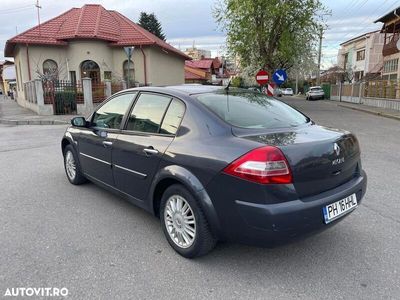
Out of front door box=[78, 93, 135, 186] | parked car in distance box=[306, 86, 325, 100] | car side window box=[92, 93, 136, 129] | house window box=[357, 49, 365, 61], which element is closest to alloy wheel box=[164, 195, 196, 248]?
front door box=[78, 93, 135, 186]

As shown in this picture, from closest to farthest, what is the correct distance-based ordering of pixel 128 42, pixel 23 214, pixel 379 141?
1. pixel 23 214
2. pixel 379 141
3. pixel 128 42

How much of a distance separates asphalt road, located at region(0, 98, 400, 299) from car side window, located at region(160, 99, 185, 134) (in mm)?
1151

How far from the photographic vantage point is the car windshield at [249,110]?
3305 mm

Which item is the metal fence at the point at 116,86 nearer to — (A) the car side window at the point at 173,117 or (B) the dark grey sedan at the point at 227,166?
(B) the dark grey sedan at the point at 227,166

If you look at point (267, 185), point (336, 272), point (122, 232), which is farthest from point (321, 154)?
point (122, 232)

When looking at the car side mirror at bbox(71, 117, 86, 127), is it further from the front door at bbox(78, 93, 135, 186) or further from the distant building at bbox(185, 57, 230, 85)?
the distant building at bbox(185, 57, 230, 85)

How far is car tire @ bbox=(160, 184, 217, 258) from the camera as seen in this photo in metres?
2.99

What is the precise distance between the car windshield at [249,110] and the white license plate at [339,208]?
896mm

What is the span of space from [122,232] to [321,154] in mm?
2219

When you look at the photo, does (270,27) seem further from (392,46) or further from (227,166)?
(227,166)

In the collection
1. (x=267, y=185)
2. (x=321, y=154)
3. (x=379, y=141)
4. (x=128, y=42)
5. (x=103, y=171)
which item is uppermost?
(x=128, y=42)

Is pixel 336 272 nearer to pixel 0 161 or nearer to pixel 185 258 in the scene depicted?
pixel 185 258

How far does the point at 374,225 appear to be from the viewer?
3846 millimetres

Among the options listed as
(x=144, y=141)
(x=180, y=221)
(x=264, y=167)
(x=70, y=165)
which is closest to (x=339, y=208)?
(x=264, y=167)
